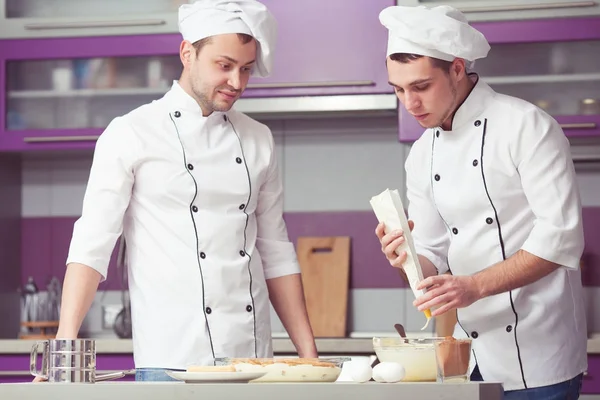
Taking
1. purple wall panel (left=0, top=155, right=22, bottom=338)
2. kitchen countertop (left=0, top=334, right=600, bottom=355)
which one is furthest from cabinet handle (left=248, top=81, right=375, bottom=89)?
purple wall panel (left=0, top=155, right=22, bottom=338)

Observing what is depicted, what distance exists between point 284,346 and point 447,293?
134cm

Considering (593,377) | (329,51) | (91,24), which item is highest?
(91,24)

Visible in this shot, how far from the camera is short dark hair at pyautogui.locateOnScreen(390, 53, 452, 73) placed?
79.9 inches

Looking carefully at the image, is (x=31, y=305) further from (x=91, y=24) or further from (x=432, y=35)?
(x=432, y=35)

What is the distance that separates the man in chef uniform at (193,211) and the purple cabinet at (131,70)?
3.64 ft

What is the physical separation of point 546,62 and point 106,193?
172 cm

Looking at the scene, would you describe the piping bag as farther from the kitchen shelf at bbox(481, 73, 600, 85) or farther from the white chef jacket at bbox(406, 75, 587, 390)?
the kitchen shelf at bbox(481, 73, 600, 85)

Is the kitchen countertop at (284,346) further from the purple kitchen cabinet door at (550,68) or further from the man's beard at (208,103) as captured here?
the man's beard at (208,103)

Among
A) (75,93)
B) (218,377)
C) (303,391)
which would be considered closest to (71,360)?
(218,377)

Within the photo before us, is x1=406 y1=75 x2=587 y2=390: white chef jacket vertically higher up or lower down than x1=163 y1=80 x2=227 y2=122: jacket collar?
lower down

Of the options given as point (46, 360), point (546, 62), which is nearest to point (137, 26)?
point (546, 62)

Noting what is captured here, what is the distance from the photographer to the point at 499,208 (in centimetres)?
198

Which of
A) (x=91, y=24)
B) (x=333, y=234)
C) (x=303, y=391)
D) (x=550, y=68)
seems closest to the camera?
(x=303, y=391)

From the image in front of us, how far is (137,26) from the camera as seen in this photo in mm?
3336
